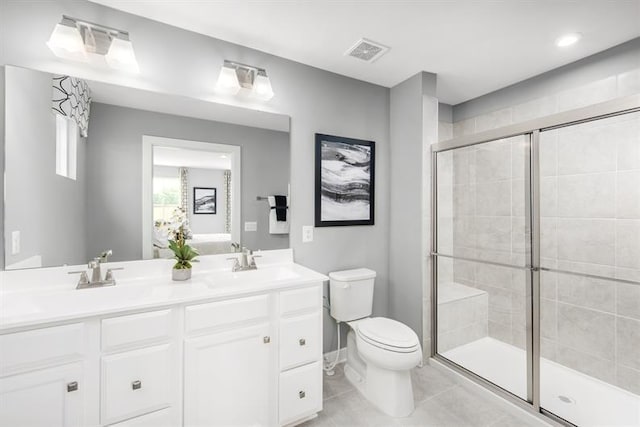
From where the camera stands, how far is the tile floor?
1742 mm

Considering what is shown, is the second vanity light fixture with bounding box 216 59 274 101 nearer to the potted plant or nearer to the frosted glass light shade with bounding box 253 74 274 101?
the frosted glass light shade with bounding box 253 74 274 101

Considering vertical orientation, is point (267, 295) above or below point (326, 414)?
above

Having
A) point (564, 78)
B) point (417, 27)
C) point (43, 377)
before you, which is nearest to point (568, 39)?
point (564, 78)

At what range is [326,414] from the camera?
5.94ft

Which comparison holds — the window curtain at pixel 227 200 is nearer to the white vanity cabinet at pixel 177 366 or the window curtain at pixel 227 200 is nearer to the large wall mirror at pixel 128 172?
the large wall mirror at pixel 128 172

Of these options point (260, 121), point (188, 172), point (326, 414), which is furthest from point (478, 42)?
point (326, 414)

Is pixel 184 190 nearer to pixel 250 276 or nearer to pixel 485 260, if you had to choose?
pixel 250 276

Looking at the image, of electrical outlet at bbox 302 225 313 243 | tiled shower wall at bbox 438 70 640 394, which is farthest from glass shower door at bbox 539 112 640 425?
electrical outlet at bbox 302 225 313 243

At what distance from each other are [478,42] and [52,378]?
9.67 feet

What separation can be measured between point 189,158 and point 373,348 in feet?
5.63

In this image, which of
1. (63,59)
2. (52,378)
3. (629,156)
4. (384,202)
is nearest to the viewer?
(52,378)

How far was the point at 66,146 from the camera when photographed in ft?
5.01

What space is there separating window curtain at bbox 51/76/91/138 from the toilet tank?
1866mm

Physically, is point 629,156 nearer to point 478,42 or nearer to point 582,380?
point 478,42
